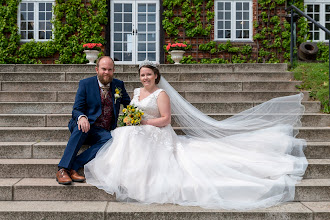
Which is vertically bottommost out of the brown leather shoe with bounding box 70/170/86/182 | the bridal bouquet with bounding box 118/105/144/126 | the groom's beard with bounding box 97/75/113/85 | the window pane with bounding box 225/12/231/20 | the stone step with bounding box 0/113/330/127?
the brown leather shoe with bounding box 70/170/86/182

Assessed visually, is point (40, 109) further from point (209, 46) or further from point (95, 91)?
point (209, 46)

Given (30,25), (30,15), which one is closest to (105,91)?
(30,25)

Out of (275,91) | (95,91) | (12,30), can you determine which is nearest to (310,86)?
(275,91)

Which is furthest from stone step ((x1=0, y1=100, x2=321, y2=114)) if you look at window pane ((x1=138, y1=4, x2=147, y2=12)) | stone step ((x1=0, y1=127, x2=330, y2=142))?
window pane ((x1=138, y1=4, x2=147, y2=12))

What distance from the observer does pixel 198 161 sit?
11.3 ft

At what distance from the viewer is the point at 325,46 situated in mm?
10148

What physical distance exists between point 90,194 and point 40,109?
7.98 ft

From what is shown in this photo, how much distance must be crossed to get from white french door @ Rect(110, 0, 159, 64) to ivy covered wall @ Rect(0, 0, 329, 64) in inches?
16.4

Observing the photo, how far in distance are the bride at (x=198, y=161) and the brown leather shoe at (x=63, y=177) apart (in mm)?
210

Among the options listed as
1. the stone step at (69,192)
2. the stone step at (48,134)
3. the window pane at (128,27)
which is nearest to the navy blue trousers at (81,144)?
the stone step at (69,192)

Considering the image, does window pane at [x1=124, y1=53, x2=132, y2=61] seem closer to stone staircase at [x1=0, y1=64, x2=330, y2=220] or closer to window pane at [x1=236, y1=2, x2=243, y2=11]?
stone staircase at [x1=0, y1=64, x2=330, y2=220]

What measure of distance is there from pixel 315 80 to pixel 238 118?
257 cm

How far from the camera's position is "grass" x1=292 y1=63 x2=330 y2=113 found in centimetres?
541

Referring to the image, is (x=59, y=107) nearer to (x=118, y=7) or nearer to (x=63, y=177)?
(x=63, y=177)
